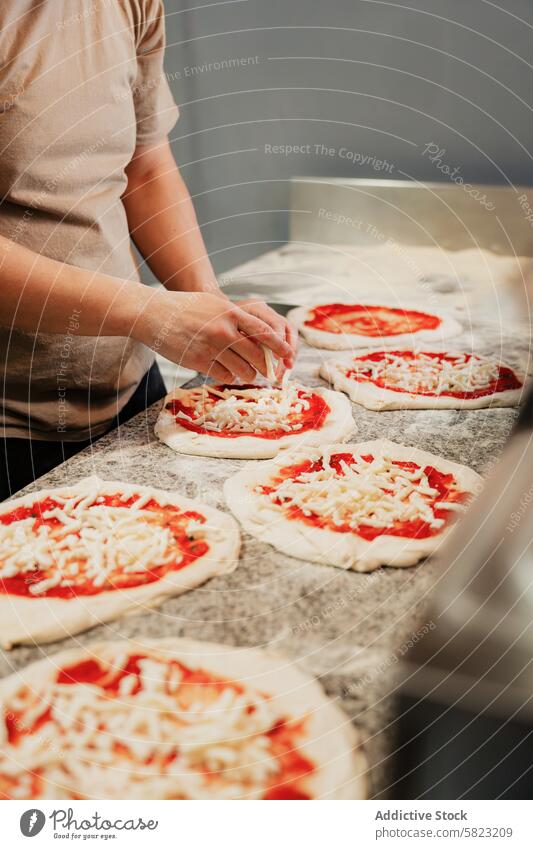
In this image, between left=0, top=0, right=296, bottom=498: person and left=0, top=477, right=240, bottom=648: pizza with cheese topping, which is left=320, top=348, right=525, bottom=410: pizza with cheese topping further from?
left=0, top=477, right=240, bottom=648: pizza with cheese topping

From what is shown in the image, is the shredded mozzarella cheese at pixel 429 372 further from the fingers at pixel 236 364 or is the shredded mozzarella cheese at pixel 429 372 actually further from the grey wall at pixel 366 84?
the grey wall at pixel 366 84

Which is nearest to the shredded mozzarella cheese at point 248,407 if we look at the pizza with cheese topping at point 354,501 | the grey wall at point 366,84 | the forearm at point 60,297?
the pizza with cheese topping at point 354,501

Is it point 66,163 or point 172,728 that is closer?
point 172,728

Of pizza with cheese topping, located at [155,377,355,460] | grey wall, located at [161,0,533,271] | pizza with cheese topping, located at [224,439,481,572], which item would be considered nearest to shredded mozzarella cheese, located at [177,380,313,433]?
pizza with cheese topping, located at [155,377,355,460]

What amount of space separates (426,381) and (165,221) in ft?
1.86

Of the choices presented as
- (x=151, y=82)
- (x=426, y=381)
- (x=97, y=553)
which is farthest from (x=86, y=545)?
(x=151, y=82)

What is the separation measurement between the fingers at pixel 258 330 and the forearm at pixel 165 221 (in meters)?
0.32

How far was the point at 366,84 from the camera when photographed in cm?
224

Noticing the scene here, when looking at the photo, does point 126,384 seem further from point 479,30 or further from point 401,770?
point 479,30

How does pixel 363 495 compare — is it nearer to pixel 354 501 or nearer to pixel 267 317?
pixel 354 501

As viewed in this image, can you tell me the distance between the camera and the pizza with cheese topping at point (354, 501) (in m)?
0.82

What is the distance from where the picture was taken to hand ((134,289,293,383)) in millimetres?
1007

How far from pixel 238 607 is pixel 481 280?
1499 mm

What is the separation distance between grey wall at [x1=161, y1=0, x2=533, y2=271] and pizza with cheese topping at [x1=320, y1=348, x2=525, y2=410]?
2.83ft
